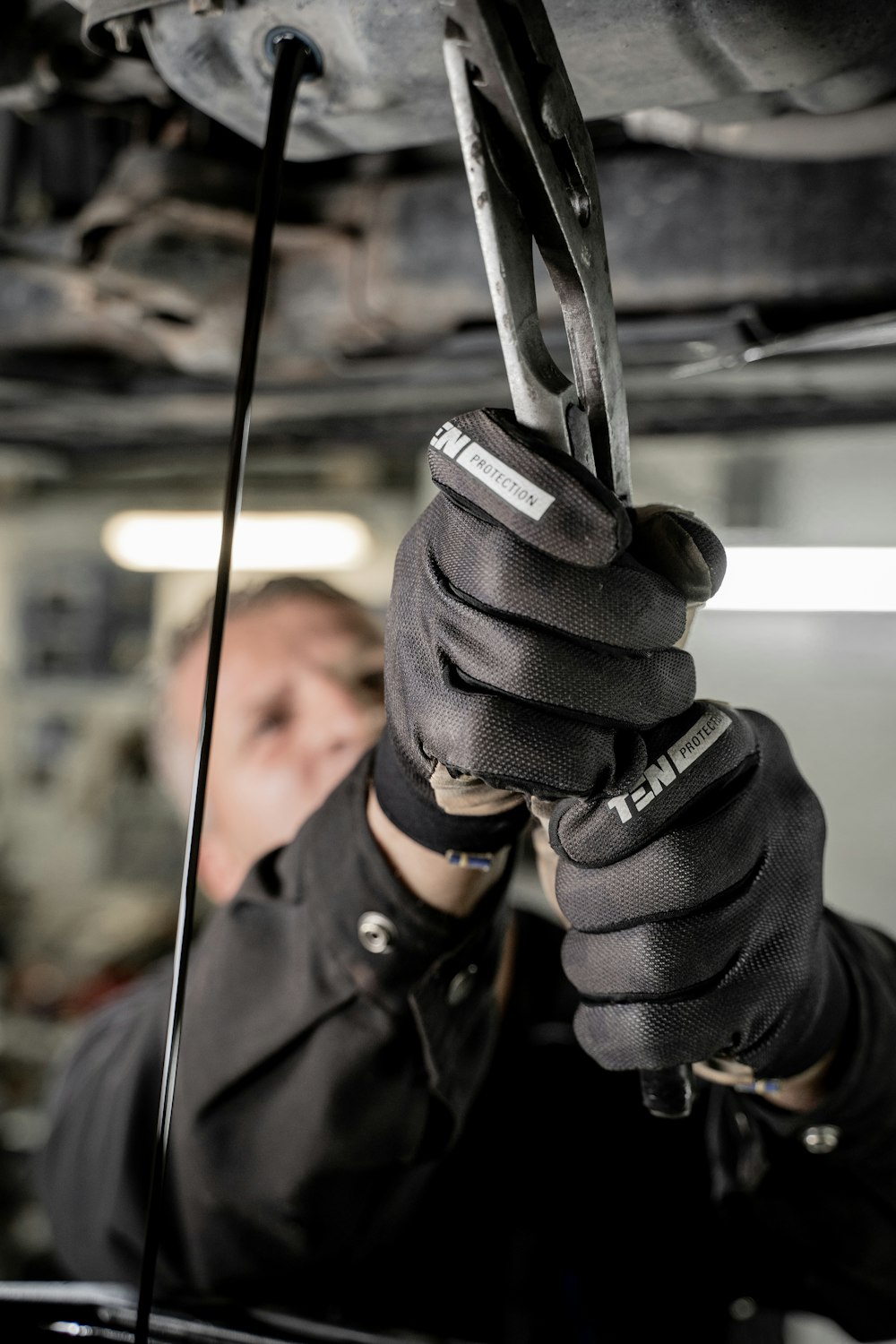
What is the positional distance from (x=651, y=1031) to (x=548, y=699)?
183 millimetres

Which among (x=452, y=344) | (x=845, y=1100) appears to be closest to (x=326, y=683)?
(x=452, y=344)

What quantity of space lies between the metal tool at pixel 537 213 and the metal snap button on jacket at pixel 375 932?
1.07 feet

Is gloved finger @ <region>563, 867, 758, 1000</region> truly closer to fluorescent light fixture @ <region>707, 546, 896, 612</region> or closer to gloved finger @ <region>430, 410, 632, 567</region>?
gloved finger @ <region>430, 410, 632, 567</region>

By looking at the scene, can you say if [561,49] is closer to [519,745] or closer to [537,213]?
[537,213]

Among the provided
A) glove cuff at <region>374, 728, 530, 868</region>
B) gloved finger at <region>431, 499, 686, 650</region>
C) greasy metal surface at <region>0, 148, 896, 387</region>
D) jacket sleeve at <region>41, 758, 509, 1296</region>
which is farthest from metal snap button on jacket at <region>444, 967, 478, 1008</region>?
greasy metal surface at <region>0, 148, 896, 387</region>

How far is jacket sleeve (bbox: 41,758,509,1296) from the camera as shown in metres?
0.61

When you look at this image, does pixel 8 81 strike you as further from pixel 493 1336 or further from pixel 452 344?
pixel 493 1336

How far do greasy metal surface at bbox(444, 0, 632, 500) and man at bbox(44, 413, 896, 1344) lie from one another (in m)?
0.03

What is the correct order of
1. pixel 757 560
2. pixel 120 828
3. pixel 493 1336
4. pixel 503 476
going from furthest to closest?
pixel 120 828 < pixel 757 560 < pixel 493 1336 < pixel 503 476

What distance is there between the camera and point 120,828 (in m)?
2.79

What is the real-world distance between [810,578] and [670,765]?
41.7 inches

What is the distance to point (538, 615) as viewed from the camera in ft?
1.19

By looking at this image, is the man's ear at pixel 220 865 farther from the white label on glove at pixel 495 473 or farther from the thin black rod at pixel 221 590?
Answer: the white label on glove at pixel 495 473

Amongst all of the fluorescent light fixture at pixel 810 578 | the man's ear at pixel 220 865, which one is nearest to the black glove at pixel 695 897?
the fluorescent light fixture at pixel 810 578
